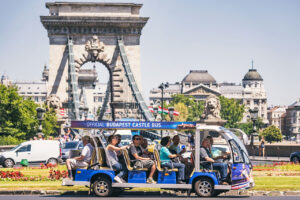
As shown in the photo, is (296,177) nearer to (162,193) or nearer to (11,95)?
(162,193)

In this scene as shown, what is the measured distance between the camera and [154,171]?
22703 millimetres

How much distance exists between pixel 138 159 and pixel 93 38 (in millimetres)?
50727

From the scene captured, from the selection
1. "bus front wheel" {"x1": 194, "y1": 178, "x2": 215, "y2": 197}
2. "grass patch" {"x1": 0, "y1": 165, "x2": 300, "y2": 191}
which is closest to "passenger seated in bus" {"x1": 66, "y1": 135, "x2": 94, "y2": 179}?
"grass patch" {"x1": 0, "y1": 165, "x2": 300, "y2": 191}

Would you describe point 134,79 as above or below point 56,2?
below

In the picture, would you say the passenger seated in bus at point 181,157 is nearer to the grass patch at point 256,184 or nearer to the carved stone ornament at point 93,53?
the grass patch at point 256,184

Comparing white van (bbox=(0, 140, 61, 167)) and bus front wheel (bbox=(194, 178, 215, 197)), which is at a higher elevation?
white van (bbox=(0, 140, 61, 167))

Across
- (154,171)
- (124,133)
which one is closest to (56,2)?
(124,133)

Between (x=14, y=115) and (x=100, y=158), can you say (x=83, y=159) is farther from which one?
(x=14, y=115)

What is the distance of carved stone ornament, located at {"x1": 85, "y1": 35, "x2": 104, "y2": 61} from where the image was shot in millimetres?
72875

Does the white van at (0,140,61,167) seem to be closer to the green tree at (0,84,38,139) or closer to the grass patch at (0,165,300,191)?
the grass patch at (0,165,300,191)

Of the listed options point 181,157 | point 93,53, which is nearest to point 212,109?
point 93,53

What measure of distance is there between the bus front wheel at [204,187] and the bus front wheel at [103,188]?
257cm

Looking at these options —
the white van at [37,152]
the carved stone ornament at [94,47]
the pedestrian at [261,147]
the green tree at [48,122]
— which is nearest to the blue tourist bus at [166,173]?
the white van at [37,152]

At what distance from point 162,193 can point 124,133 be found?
120 feet
